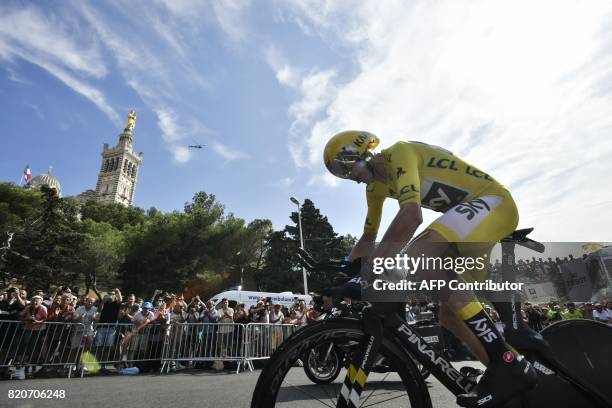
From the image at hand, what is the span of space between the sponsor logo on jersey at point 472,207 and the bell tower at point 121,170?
603ft

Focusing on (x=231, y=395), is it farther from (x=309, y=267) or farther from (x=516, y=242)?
(x=516, y=242)

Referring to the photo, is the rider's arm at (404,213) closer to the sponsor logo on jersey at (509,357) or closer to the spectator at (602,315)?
the sponsor logo on jersey at (509,357)

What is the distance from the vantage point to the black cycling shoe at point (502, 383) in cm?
195

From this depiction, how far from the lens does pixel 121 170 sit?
17275 cm

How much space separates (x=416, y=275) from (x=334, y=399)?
0.93 meters

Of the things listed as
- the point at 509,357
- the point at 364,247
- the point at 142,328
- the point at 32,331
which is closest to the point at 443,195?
the point at 364,247

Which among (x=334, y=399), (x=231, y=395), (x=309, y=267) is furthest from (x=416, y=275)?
(x=231, y=395)

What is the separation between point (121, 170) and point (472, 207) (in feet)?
633

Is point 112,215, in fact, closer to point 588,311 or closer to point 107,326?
point 107,326

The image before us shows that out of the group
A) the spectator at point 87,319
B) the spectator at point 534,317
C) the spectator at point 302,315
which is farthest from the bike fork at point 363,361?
the spectator at point 534,317

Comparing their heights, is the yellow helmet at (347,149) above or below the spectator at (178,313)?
above

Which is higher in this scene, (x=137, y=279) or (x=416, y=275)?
(x=137, y=279)

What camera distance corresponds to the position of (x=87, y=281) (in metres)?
40.2

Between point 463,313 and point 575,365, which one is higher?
point 463,313
